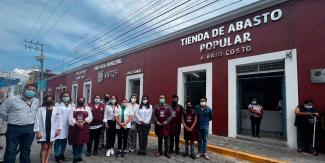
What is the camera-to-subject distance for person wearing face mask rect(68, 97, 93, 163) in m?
6.30

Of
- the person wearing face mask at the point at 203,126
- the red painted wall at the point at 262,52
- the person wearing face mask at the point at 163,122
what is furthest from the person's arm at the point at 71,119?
the red painted wall at the point at 262,52

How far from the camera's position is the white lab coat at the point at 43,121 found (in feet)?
18.4

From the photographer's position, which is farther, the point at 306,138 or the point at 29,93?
the point at 306,138

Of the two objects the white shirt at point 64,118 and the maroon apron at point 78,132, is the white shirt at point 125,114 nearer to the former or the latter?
the maroon apron at point 78,132

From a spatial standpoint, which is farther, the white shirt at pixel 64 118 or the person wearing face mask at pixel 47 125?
the white shirt at pixel 64 118

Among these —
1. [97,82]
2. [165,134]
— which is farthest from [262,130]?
[97,82]

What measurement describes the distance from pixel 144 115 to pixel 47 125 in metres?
2.58

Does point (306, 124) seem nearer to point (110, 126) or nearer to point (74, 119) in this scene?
point (110, 126)

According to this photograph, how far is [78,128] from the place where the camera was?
634cm

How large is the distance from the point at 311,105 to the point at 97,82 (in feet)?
53.2

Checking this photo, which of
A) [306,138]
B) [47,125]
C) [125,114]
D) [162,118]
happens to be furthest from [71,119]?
[306,138]

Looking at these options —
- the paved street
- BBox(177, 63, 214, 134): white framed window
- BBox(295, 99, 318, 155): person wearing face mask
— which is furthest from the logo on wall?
BBox(295, 99, 318, 155): person wearing face mask

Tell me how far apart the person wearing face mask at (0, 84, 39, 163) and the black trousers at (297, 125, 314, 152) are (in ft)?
23.6

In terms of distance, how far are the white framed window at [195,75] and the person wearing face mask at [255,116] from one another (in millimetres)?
1699
